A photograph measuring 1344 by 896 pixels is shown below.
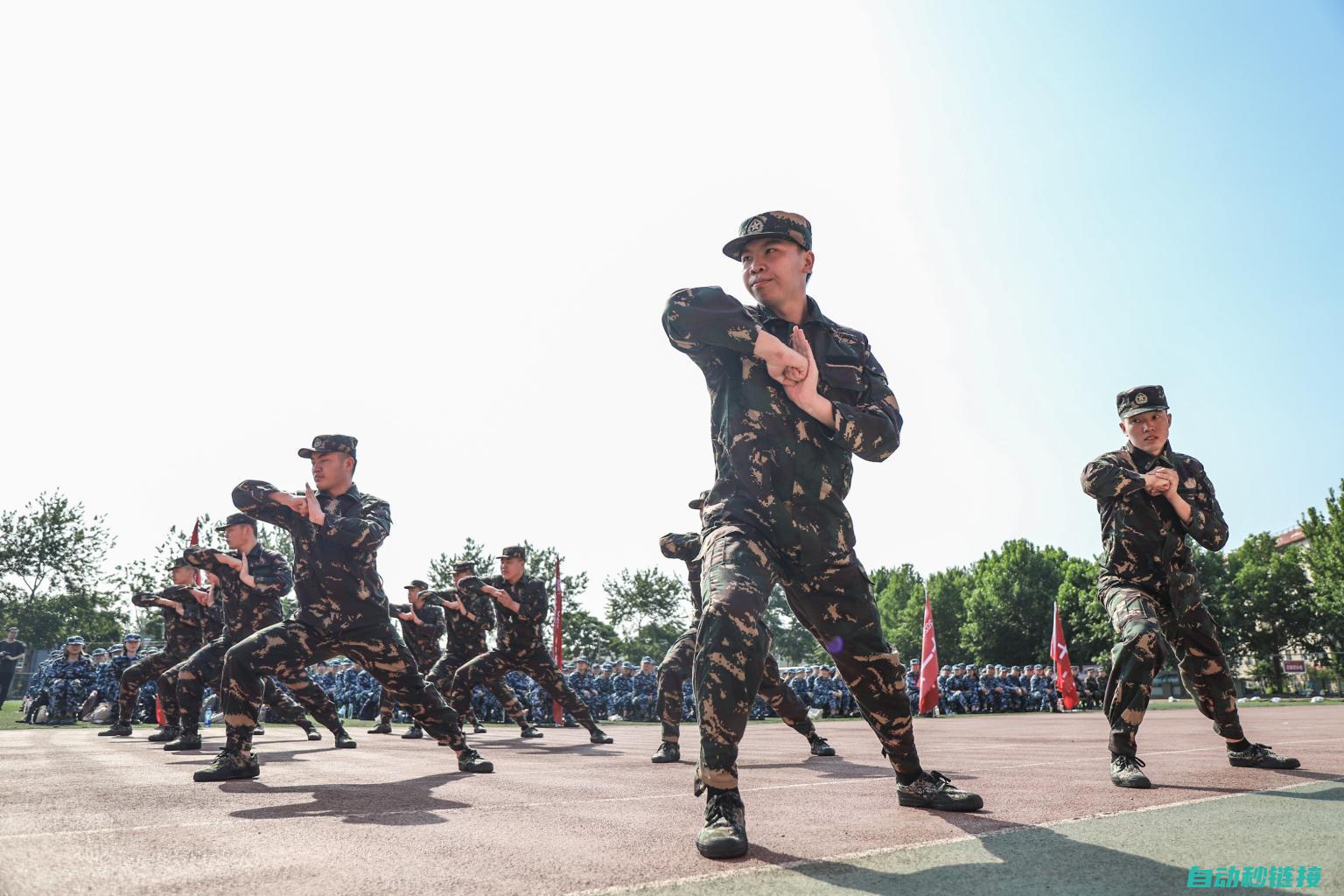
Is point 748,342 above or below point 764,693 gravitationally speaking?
above

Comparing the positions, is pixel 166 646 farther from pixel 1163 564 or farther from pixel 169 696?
pixel 1163 564

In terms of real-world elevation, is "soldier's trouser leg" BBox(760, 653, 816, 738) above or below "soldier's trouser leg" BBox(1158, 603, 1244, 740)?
below

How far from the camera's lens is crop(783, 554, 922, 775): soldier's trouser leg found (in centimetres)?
365

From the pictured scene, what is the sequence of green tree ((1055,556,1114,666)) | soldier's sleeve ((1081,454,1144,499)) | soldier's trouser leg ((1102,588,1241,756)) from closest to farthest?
soldier's trouser leg ((1102,588,1241,756)) → soldier's sleeve ((1081,454,1144,499)) → green tree ((1055,556,1114,666))

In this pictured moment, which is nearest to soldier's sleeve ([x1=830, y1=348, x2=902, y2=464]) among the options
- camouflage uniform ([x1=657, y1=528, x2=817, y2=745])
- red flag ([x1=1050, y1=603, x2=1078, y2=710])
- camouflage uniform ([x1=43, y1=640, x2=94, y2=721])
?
camouflage uniform ([x1=657, y1=528, x2=817, y2=745])

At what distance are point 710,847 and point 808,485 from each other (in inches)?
55.8

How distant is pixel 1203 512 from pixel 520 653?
860 cm

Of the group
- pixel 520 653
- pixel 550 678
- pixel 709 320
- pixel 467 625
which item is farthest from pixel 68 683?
pixel 709 320

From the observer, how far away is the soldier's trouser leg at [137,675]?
13.0m

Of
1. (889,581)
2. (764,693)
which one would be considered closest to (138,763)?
(764,693)

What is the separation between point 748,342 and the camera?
3.41m

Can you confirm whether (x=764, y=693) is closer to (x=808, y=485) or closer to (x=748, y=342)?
(x=808, y=485)

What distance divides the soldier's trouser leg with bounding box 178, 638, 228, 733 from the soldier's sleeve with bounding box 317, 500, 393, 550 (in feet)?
12.4

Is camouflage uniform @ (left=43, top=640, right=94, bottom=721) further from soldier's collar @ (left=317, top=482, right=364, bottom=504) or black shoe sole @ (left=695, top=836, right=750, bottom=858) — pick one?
black shoe sole @ (left=695, top=836, right=750, bottom=858)
